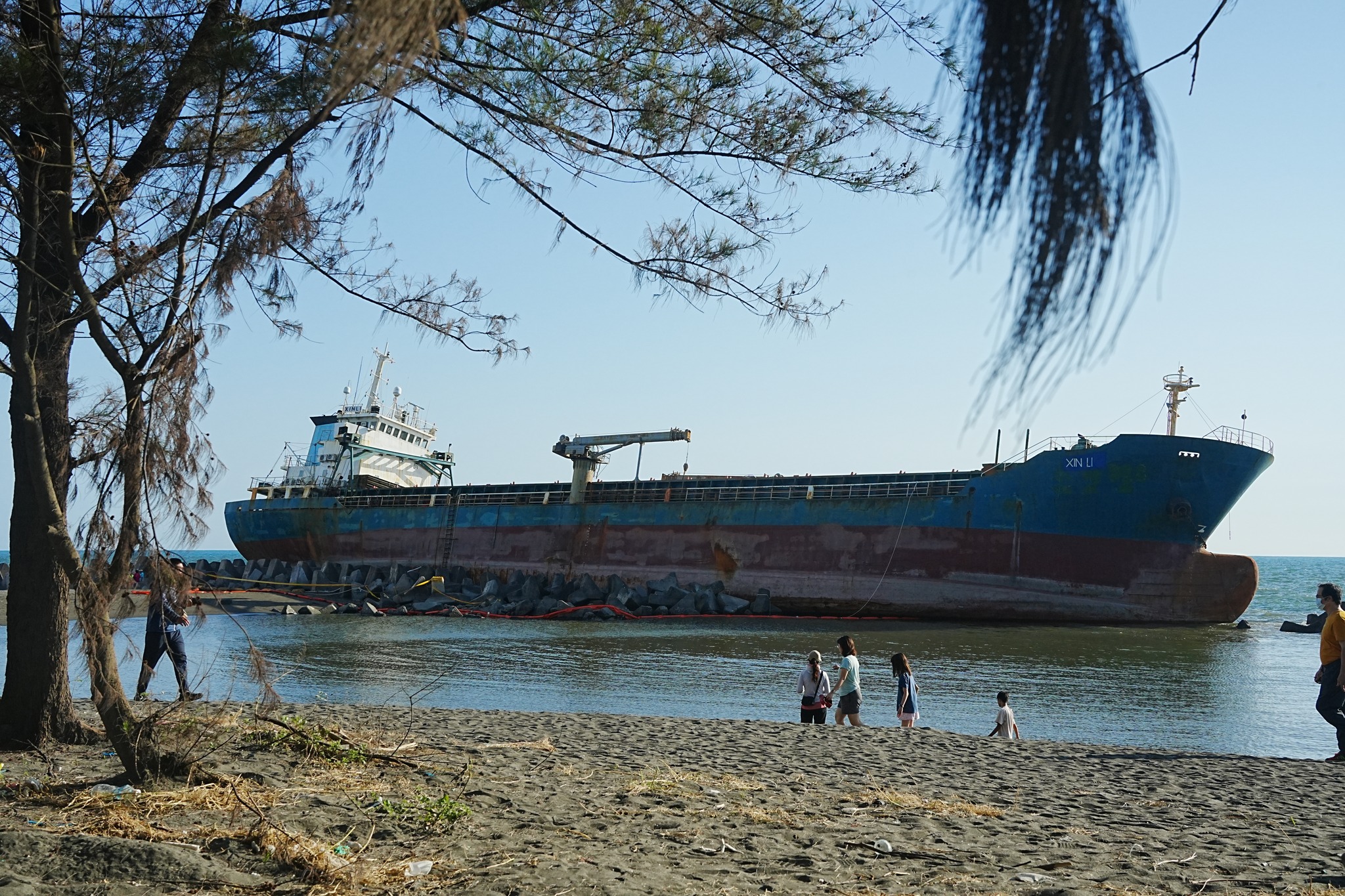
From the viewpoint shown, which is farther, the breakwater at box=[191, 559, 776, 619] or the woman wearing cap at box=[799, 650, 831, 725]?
the breakwater at box=[191, 559, 776, 619]

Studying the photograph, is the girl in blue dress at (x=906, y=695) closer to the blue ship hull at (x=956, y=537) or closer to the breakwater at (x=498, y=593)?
the blue ship hull at (x=956, y=537)

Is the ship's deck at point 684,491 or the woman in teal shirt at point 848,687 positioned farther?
the ship's deck at point 684,491

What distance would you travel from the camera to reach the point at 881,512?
25422 millimetres

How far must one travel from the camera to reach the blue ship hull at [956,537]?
23094 millimetres

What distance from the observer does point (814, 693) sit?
8805 mm

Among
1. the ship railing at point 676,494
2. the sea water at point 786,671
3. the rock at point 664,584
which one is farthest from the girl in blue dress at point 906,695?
the rock at point 664,584

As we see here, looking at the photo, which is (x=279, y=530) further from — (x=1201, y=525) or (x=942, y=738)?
(x=942, y=738)

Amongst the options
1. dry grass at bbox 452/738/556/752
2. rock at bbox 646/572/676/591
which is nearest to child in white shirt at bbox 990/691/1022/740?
dry grass at bbox 452/738/556/752

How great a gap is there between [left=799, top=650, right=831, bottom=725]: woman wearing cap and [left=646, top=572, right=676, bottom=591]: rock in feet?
58.1

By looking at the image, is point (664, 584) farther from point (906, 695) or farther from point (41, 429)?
point (41, 429)

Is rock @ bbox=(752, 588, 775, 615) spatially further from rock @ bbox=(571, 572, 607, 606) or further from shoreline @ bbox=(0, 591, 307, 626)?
shoreline @ bbox=(0, 591, 307, 626)

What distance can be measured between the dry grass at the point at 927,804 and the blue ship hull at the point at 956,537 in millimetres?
19286

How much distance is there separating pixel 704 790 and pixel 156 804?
248 centimetres

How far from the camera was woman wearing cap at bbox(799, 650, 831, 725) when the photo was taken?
8.73m
